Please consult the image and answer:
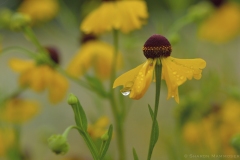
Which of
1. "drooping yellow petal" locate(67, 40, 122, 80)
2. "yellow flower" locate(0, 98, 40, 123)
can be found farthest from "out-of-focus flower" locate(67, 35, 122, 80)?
"yellow flower" locate(0, 98, 40, 123)

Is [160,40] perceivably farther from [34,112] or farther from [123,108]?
[34,112]

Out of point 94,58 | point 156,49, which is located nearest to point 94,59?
point 94,58

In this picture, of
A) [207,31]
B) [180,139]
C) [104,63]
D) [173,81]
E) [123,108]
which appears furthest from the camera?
[207,31]

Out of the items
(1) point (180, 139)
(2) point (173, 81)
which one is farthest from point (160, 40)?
(1) point (180, 139)

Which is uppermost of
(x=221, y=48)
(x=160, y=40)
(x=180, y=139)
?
(x=221, y=48)

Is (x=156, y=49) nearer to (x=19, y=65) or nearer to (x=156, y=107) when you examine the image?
(x=156, y=107)

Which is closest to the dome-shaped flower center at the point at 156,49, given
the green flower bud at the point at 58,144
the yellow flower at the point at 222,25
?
the green flower bud at the point at 58,144

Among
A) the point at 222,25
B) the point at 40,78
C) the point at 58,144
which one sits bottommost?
the point at 58,144
